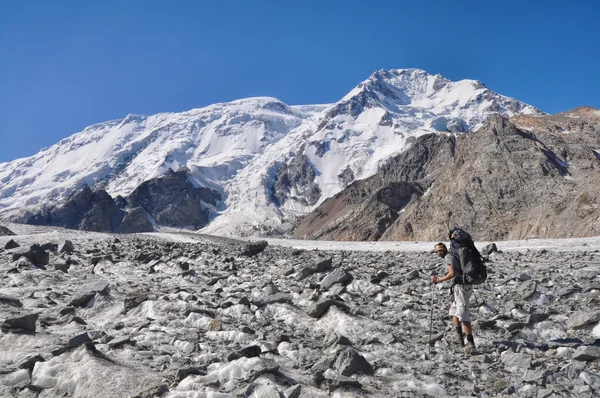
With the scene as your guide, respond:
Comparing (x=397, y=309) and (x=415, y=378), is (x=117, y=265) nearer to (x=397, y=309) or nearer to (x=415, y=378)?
(x=397, y=309)

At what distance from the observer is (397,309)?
38.2 feet

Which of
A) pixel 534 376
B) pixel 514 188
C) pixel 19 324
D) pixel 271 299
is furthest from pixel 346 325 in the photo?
pixel 514 188

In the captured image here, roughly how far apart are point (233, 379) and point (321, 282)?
7.20m

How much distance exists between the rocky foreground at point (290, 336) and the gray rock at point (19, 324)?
0.06 feet

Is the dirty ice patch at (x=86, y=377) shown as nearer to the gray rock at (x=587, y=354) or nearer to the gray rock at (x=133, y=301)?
the gray rock at (x=133, y=301)

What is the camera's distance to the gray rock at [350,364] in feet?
23.8

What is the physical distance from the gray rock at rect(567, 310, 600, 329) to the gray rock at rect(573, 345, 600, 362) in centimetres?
198

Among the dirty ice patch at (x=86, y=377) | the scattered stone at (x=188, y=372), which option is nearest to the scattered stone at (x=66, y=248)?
the dirty ice patch at (x=86, y=377)

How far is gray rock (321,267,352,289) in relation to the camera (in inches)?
537

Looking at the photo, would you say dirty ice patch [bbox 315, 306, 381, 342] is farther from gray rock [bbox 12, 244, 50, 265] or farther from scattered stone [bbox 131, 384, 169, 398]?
gray rock [bbox 12, 244, 50, 265]

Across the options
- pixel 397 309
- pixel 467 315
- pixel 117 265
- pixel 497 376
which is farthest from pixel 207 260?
pixel 497 376

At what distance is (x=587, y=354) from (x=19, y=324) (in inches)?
384

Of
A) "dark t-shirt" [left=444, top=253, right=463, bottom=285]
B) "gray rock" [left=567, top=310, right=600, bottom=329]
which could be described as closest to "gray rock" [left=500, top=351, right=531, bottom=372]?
"dark t-shirt" [left=444, top=253, right=463, bottom=285]

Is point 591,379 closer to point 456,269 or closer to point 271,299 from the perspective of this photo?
point 456,269
